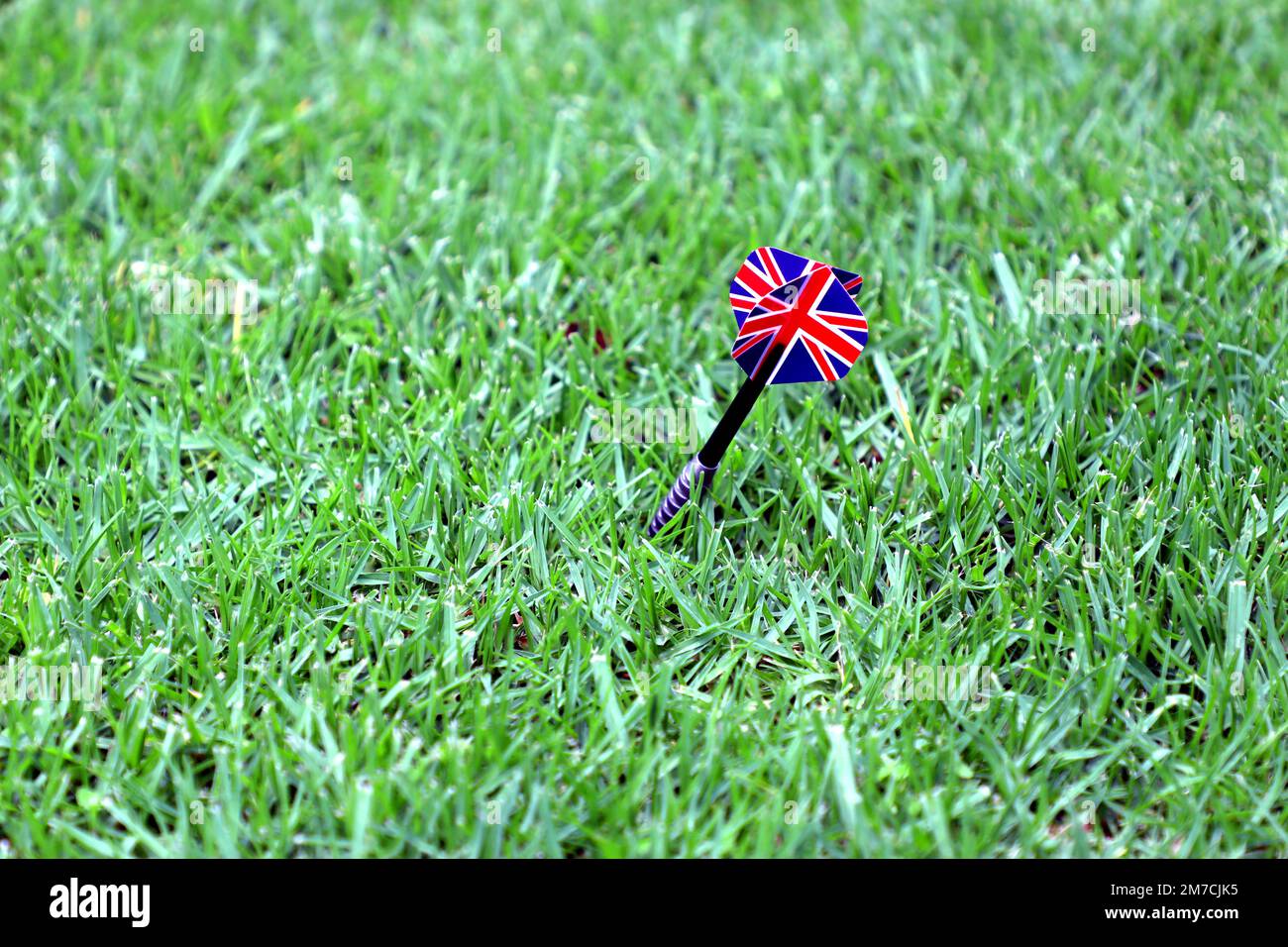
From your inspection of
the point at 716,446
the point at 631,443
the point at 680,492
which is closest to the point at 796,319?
the point at 716,446

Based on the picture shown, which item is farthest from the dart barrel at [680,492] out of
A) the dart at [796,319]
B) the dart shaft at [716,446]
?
the dart at [796,319]

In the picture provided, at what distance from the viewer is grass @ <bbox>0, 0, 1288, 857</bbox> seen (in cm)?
220

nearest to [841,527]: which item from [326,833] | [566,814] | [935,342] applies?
[935,342]

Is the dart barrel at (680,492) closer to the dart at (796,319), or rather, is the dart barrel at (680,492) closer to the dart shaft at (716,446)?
the dart shaft at (716,446)

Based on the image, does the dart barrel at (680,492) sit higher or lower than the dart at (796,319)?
lower

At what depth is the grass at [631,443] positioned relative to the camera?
220cm

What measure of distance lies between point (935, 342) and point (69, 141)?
115 inches

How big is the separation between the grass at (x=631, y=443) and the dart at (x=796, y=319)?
0.51 meters

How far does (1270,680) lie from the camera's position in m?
2.30

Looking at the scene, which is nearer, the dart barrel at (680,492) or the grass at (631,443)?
the grass at (631,443)

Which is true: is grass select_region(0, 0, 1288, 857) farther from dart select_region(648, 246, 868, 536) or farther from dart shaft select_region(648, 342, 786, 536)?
dart select_region(648, 246, 868, 536)
